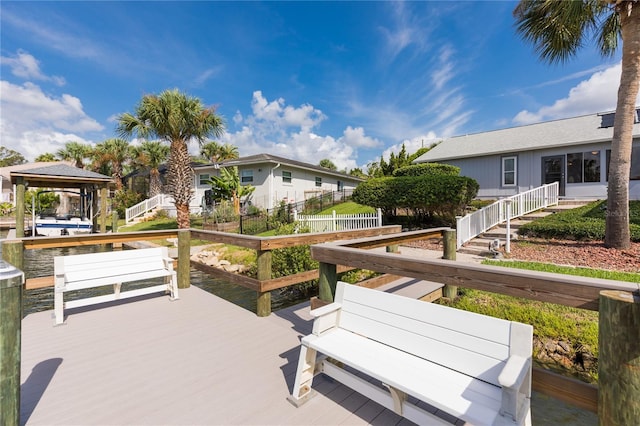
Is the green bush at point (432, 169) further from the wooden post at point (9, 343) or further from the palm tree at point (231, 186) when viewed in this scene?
the wooden post at point (9, 343)

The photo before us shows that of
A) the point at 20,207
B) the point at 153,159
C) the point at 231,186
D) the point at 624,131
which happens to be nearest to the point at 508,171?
the point at 624,131

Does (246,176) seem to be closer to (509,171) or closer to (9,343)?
(509,171)

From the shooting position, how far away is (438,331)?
1847 mm

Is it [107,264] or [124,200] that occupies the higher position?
[124,200]

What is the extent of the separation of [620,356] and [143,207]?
25493 millimetres

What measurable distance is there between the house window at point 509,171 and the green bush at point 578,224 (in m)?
4.67

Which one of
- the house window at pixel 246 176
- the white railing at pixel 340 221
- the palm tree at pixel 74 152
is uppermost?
the palm tree at pixel 74 152

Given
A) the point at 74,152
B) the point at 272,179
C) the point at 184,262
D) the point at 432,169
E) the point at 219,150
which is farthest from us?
the point at 219,150

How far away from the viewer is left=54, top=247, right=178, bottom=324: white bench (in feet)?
12.1

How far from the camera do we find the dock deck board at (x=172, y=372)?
2061 mm

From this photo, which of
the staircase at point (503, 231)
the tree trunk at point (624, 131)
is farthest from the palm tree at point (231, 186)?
the tree trunk at point (624, 131)

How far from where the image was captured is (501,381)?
4.18 feet

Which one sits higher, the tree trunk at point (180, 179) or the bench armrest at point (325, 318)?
the tree trunk at point (180, 179)

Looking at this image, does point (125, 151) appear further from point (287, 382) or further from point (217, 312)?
point (287, 382)
